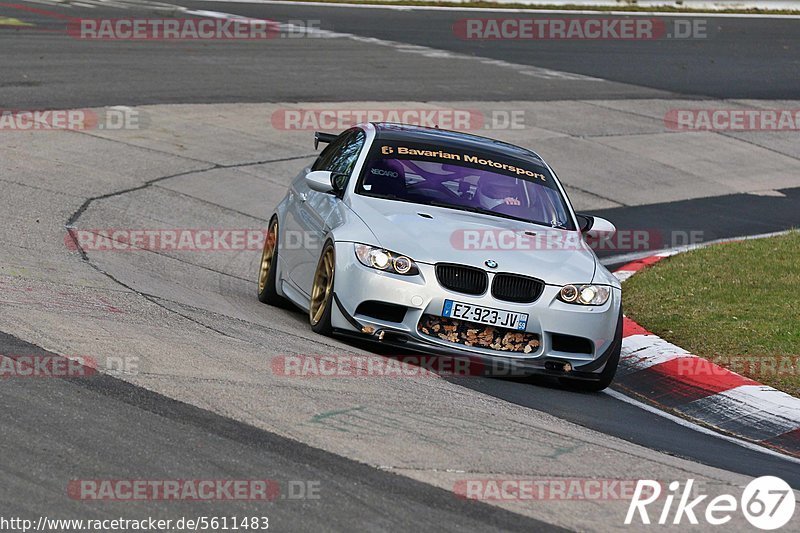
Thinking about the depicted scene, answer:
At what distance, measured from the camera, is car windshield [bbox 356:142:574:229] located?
369 inches

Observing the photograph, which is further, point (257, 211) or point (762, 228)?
point (762, 228)

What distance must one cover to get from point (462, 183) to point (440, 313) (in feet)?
5.37

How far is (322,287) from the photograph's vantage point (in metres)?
8.80

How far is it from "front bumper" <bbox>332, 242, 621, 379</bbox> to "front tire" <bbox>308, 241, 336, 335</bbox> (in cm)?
8

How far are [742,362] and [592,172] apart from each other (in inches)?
347

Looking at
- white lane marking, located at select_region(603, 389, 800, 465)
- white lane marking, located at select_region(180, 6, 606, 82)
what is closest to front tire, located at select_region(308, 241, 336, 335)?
white lane marking, located at select_region(603, 389, 800, 465)

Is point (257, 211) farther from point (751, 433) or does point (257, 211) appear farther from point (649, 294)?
point (751, 433)

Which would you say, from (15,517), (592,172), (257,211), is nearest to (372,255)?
(15,517)

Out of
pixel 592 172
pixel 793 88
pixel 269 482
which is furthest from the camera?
pixel 793 88

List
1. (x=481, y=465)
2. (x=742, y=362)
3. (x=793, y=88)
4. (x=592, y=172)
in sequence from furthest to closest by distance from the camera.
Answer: (x=793, y=88) → (x=592, y=172) → (x=742, y=362) → (x=481, y=465)

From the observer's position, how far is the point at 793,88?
25.6 metres

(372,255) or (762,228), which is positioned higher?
(372,255)
